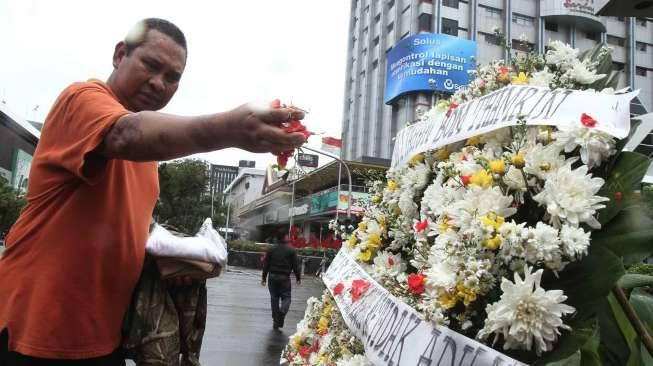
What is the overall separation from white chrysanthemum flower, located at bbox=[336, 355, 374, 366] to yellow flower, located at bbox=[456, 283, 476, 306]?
0.52m

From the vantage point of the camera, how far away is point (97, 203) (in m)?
1.59

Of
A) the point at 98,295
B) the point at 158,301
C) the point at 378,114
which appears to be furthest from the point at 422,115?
the point at 378,114

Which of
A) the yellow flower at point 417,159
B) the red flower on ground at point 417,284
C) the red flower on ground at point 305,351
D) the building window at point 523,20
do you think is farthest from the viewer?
the building window at point 523,20

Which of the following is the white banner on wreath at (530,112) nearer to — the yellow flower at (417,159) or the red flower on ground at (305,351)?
the yellow flower at (417,159)

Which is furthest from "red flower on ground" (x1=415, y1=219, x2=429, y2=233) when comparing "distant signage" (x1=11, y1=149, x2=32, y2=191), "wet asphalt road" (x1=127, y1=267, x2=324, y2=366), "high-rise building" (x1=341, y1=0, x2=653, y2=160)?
"high-rise building" (x1=341, y1=0, x2=653, y2=160)

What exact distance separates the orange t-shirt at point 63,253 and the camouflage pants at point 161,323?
0.12m

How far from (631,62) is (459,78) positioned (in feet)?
50.2

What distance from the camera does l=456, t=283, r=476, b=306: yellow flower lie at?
4.16 feet

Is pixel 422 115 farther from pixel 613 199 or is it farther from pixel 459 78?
pixel 459 78

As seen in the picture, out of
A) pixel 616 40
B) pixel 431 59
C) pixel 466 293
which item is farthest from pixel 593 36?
pixel 466 293

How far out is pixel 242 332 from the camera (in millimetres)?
8727

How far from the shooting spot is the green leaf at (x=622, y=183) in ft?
4.45

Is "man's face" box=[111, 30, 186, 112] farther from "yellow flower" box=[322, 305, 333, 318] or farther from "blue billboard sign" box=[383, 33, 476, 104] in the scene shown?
"blue billboard sign" box=[383, 33, 476, 104]

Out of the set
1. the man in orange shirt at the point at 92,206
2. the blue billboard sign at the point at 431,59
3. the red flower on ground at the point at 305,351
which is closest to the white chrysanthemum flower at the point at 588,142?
the man in orange shirt at the point at 92,206
